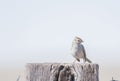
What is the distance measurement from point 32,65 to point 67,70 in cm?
33

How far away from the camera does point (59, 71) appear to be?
18.2 ft

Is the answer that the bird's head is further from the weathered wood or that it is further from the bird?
the weathered wood

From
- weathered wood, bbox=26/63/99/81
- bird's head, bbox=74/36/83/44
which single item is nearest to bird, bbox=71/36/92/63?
bird's head, bbox=74/36/83/44

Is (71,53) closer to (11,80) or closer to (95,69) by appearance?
(95,69)

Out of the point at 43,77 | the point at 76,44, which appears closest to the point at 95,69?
the point at 43,77

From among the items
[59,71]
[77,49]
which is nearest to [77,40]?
[77,49]

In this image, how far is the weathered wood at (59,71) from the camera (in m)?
5.41

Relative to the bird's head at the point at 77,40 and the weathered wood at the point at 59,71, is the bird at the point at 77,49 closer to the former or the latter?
the bird's head at the point at 77,40

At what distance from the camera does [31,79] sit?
5527 millimetres

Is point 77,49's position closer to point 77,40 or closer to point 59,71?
point 77,40

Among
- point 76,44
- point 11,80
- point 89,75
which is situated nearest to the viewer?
point 89,75

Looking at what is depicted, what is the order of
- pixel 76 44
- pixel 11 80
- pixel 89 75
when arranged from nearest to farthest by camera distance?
1. pixel 89 75
2. pixel 76 44
3. pixel 11 80

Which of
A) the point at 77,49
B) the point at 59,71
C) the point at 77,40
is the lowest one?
the point at 59,71

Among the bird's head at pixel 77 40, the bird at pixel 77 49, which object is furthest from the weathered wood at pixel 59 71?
the bird's head at pixel 77 40
